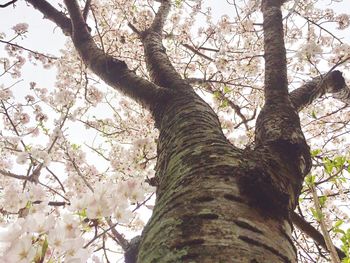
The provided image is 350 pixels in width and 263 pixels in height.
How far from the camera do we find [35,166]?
9.91ft

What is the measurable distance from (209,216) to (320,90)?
2120 millimetres

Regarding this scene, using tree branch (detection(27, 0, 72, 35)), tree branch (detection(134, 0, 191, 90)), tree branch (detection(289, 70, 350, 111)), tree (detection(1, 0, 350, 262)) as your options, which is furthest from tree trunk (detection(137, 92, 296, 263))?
tree branch (detection(27, 0, 72, 35))

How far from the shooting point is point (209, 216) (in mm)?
890

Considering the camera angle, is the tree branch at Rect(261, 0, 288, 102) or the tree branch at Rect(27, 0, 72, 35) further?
the tree branch at Rect(27, 0, 72, 35)

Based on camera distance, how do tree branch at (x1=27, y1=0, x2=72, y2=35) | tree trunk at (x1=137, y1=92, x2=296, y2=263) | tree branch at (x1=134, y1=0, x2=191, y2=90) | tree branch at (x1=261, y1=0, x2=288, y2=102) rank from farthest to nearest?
1. tree branch at (x1=27, y1=0, x2=72, y2=35)
2. tree branch at (x1=134, y1=0, x2=191, y2=90)
3. tree branch at (x1=261, y1=0, x2=288, y2=102)
4. tree trunk at (x1=137, y1=92, x2=296, y2=263)

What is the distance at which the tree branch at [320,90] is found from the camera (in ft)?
7.76

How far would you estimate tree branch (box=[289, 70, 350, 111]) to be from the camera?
2.37 meters

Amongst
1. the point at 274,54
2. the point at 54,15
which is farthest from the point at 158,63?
the point at 54,15

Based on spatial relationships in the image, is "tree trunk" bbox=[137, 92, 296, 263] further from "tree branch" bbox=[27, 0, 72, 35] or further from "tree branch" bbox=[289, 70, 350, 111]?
"tree branch" bbox=[27, 0, 72, 35]

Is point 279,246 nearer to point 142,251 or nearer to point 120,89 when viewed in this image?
point 142,251

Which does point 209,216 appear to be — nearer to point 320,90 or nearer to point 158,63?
point 158,63

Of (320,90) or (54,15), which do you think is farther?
(54,15)

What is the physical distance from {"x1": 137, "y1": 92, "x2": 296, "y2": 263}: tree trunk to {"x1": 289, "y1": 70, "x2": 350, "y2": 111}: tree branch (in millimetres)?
1152

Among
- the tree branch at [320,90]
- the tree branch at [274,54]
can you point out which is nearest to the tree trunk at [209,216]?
the tree branch at [274,54]
